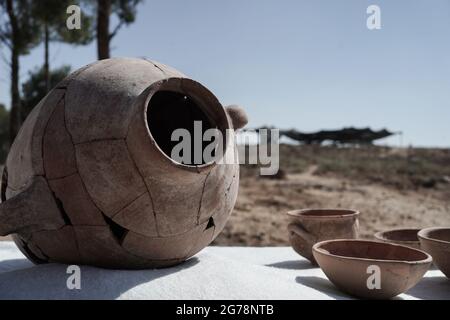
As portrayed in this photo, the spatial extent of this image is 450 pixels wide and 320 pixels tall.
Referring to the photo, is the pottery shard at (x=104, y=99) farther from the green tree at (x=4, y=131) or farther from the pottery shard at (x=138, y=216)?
the green tree at (x=4, y=131)

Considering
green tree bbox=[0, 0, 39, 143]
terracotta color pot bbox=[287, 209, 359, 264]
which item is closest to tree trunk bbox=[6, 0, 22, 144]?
green tree bbox=[0, 0, 39, 143]

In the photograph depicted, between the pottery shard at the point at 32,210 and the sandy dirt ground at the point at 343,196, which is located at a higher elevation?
the pottery shard at the point at 32,210

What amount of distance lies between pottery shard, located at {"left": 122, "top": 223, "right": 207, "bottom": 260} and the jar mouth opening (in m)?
0.41

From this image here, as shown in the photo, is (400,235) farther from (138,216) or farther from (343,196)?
(343,196)

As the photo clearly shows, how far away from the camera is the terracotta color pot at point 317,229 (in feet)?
12.9

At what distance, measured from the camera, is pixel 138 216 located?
2498 mm

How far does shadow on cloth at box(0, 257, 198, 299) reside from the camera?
2373 millimetres

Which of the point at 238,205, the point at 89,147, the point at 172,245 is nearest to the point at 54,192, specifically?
the point at 89,147

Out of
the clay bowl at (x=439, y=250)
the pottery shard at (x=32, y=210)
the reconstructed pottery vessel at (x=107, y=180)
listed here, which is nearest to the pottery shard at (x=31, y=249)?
the reconstructed pottery vessel at (x=107, y=180)

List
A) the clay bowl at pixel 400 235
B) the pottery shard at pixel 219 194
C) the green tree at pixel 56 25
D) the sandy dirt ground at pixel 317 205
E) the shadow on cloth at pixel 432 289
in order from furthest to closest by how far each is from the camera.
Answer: the green tree at pixel 56 25, the sandy dirt ground at pixel 317 205, the clay bowl at pixel 400 235, the shadow on cloth at pixel 432 289, the pottery shard at pixel 219 194

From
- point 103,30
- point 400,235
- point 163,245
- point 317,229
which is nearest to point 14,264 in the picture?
point 163,245

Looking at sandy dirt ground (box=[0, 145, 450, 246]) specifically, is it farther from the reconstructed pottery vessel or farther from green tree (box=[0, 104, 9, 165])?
green tree (box=[0, 104, 9, 165])

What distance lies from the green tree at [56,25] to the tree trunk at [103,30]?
8.27 ft

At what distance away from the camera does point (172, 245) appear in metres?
2.70
